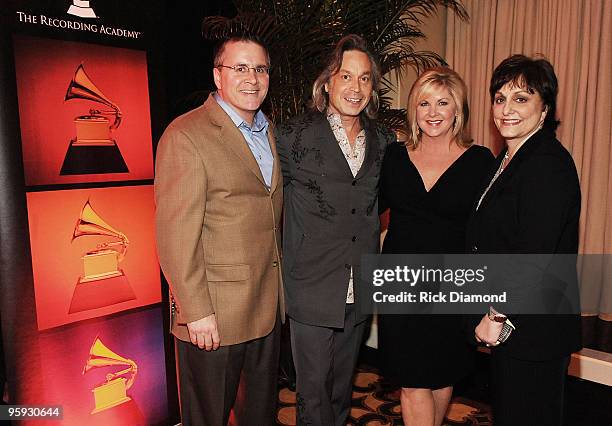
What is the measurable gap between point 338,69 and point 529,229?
1.07 meters

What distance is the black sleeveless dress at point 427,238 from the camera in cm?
219

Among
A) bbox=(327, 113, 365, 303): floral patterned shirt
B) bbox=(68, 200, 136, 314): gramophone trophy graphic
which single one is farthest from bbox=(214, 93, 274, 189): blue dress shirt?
bbox=(68, 200, 136, 314): gramophone trophy graphic

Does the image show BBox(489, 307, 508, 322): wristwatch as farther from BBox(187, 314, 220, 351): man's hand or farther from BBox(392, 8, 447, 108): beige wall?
BBox(392, 8, 447, 108): beige wall

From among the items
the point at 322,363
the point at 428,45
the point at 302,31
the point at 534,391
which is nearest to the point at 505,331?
the point at 534,391

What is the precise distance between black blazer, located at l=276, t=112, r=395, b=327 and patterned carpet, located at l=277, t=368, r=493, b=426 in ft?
3.39

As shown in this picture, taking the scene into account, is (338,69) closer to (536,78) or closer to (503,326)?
(536,78)

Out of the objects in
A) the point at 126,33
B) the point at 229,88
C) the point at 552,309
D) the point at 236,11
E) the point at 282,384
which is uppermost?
the point at 236,11

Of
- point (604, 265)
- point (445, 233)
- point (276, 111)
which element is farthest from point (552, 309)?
point (604, 265)

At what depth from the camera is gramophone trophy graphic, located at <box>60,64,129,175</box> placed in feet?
7.41

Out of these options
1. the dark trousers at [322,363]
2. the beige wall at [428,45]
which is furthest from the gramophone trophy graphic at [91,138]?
the beige wall at [428,45]

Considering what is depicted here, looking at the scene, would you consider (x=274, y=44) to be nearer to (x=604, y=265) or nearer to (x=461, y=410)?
(x=461, y=410)

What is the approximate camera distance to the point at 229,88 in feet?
6.57

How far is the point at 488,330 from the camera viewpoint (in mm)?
1864

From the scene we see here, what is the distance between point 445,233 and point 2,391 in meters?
2.36
